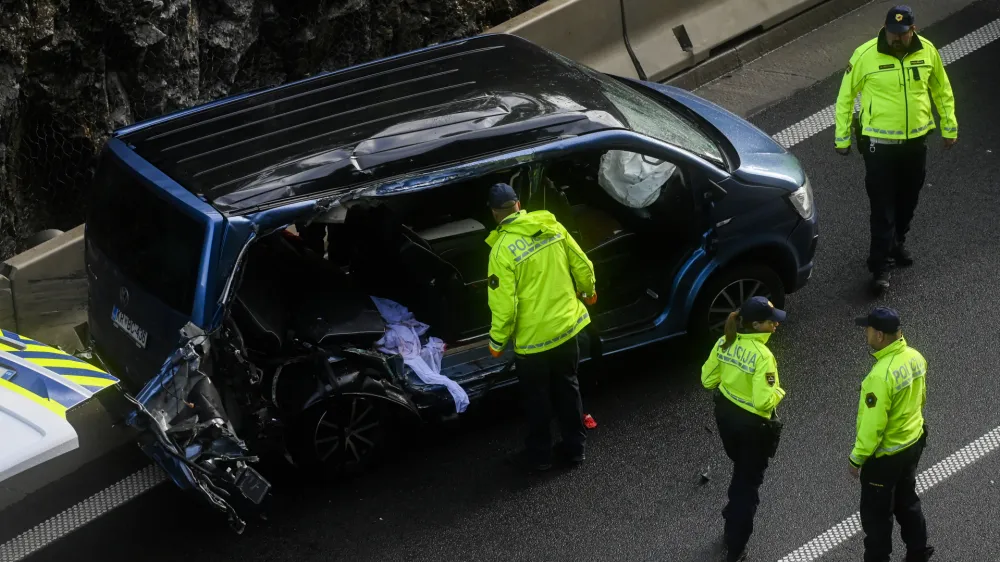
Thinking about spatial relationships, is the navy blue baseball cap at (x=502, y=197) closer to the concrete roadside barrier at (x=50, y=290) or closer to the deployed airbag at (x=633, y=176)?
the deployed airbag at (x=633, y=176)

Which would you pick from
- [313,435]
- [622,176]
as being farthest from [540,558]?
[622,176]

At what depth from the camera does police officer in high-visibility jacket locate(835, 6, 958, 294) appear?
7.48 metres

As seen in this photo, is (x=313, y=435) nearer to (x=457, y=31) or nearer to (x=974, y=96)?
(x=457, y=31)

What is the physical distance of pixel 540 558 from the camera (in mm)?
6039

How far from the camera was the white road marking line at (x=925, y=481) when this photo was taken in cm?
605

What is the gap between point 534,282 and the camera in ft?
20.1

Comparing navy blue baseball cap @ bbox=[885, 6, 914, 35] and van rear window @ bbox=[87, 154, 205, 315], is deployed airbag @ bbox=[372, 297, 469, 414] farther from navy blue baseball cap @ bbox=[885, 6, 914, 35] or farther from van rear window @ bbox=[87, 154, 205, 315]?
navy blue baseball cap @ bbox=[885, 6, 914, 35]

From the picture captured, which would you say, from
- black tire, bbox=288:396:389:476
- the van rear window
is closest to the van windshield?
black tire, bbox=288:396:389:476

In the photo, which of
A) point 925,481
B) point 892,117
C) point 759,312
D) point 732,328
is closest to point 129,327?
point 732,328

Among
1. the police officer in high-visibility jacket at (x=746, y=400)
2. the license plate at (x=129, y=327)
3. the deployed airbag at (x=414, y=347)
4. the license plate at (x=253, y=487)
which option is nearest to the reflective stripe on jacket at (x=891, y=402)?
the police officer in high-visibility jacket at (x=746, y=400)

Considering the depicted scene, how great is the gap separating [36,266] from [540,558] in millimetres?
3905

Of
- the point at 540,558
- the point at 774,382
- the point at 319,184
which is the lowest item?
the point at 540,558

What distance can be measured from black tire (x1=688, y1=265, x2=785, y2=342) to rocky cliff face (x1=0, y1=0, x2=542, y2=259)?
13.7 ft

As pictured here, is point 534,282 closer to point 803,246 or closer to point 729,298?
point 729,298
